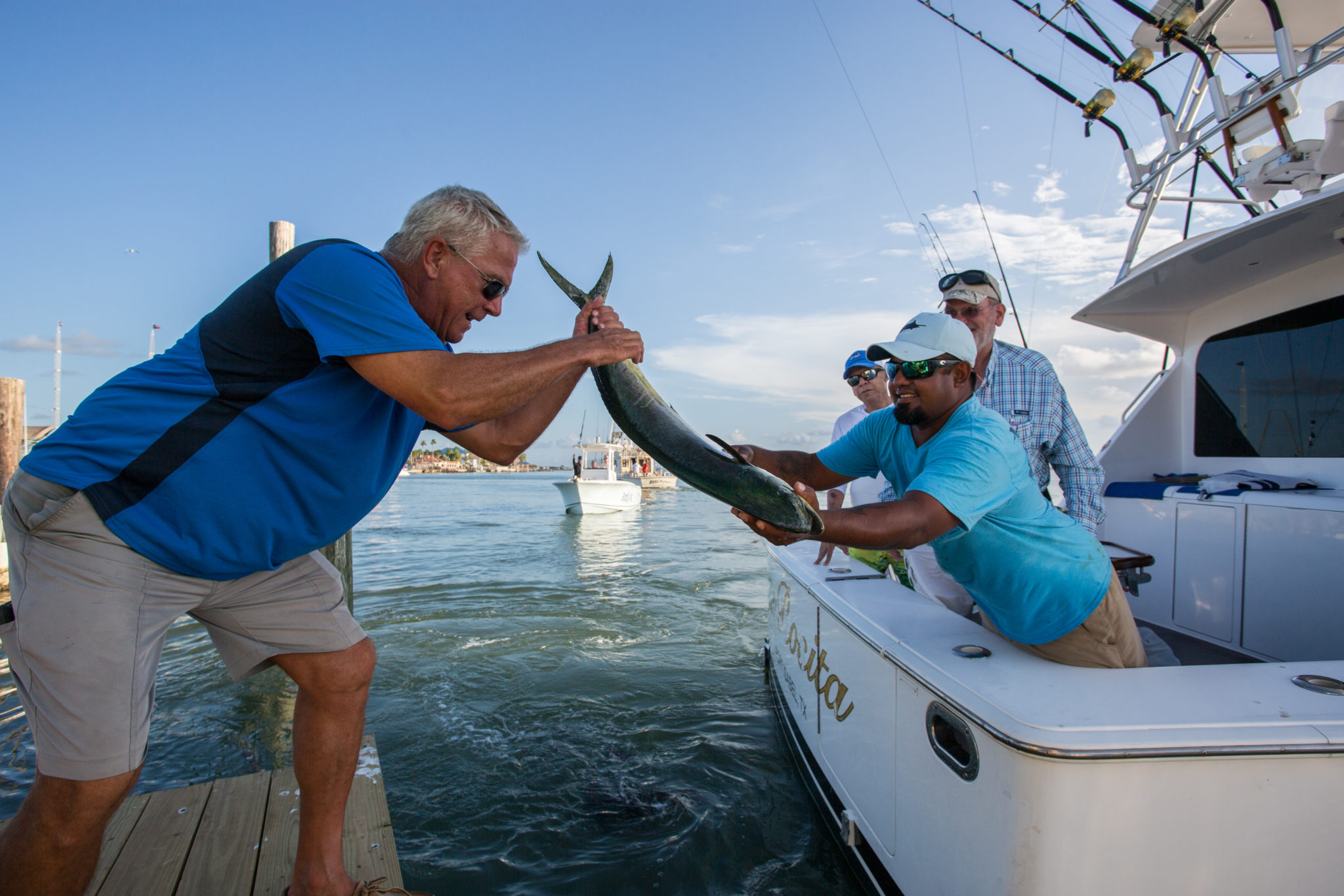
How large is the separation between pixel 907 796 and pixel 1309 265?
4.06 meters

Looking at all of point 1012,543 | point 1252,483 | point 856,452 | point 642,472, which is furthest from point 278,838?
point 642,472

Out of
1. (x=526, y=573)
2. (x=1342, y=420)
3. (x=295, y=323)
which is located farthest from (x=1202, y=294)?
(x=526, y=573)

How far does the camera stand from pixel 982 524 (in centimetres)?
217

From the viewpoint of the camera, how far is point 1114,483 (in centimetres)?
496

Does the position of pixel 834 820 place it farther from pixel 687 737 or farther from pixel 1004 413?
pixel 1004 413

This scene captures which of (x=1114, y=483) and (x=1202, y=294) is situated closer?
(x=1202, y=294)

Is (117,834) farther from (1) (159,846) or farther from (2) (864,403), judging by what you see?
(2) (864,403)

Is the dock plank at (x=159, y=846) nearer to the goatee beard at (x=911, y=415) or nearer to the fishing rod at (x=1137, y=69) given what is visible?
the goatee beard at (x=911, y=415)

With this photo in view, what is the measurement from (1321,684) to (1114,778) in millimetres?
795

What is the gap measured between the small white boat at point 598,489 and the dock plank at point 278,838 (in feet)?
81.7

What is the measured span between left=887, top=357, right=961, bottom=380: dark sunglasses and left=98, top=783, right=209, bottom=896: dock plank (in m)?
3.05

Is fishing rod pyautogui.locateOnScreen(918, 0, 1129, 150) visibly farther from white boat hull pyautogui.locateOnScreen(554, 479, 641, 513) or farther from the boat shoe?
white boat hull pyautogui.locateOnScreen(554, 479, 641, 513)

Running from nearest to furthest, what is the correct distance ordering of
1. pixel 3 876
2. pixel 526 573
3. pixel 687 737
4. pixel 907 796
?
pixel 3 876 < pixel 907 796 < pixel 687 737 < pixel 526 573

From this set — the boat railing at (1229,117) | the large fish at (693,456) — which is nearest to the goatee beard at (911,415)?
the large fish at (693,456)
